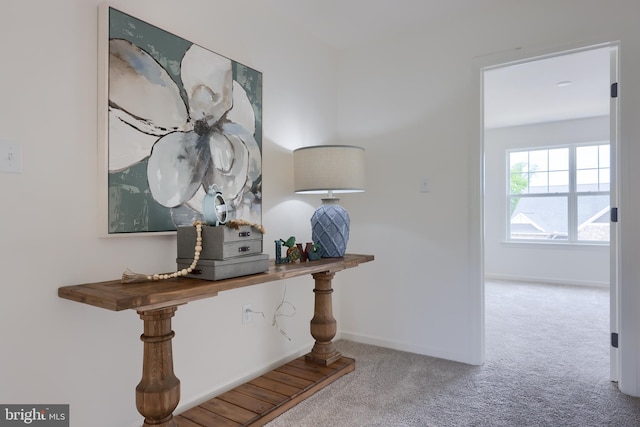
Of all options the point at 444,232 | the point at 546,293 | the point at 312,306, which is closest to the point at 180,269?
the point at 312,306

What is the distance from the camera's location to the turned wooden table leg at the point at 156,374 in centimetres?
150

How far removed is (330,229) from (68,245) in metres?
1.41

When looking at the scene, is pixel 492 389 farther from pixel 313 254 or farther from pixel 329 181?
pixel 329 181

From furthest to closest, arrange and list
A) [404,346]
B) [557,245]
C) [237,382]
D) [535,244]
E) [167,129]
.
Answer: [535,244], [557,245], [404,346], [237,382], [167,129]

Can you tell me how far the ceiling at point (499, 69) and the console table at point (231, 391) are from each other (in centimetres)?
163

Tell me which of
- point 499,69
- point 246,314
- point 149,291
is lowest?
point 246,314

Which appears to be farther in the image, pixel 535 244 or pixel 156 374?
pixel 535 244

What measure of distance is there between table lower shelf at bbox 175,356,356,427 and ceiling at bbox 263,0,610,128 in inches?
90.6

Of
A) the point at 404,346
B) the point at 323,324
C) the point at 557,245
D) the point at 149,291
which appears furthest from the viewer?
the point at 557,245

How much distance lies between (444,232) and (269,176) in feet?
4.18

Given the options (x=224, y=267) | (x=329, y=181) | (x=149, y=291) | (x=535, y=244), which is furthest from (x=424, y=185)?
(x=535, y=244)

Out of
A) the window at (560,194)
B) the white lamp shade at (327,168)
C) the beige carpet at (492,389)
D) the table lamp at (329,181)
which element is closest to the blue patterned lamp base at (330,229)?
the table lamp at (329,181)

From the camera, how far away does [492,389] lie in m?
2.28

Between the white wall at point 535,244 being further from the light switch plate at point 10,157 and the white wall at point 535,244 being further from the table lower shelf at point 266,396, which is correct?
the light switch plate at point 10,157
